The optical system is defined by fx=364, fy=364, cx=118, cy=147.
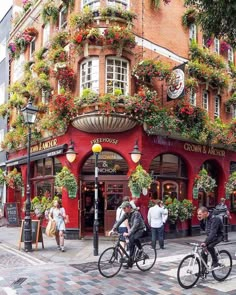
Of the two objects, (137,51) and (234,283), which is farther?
(137,51)

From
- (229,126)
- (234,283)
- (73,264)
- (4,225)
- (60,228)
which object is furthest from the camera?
(4,225)

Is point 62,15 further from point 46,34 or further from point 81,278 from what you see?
point 81,278

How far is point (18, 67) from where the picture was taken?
24.2 metres

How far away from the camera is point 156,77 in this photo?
16.0 metres

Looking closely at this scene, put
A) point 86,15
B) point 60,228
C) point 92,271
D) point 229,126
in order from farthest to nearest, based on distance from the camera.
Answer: point 229,126, point 86,15, point 60,228, point 92,271

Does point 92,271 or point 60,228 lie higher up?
point 60,228

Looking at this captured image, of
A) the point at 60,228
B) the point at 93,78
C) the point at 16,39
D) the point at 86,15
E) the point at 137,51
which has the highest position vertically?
the point at 16,39

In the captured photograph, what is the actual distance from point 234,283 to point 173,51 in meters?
12.4

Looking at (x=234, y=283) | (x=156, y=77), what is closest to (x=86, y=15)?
(x=156, y=77)

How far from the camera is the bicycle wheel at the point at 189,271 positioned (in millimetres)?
8016

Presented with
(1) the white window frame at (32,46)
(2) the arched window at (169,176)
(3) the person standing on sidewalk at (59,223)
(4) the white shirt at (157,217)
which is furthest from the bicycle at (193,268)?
(1) the white window frame at (32,46)

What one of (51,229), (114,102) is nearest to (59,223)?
(51,229)

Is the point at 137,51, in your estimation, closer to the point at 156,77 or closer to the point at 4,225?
the point at 156,77

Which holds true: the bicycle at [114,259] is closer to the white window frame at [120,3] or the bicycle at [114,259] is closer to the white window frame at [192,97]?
the white window frame at [192,97]
